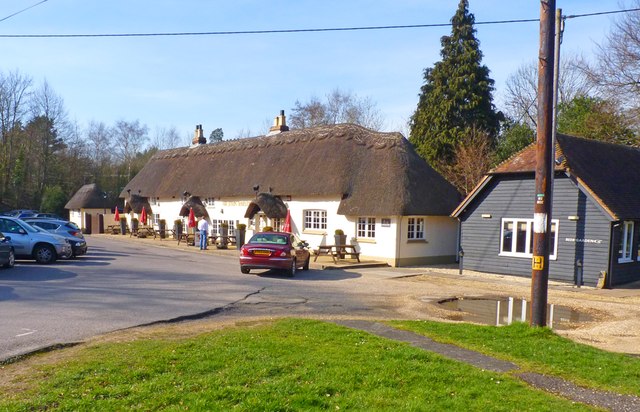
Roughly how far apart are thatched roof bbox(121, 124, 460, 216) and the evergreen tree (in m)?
9.96

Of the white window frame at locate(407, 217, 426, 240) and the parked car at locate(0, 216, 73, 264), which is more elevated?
the white window frame at locate(407, 217, 426, 240)

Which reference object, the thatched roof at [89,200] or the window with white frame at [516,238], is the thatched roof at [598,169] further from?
the thatched roof at [89,200]

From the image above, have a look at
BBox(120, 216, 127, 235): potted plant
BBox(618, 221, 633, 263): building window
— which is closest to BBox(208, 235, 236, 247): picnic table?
BBox(120, 216, 127, 235): potted plant

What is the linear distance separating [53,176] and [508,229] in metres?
56.4

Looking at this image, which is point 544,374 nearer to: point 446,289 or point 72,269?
point 446,289

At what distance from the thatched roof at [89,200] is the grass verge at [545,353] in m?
46.4

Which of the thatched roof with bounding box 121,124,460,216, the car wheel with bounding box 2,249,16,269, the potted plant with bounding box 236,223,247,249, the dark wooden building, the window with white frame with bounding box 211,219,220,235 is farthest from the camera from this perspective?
the window with white frame with bounding box 211,219,220,235

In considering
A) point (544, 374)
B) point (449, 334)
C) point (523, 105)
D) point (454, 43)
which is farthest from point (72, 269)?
point (523, 105)

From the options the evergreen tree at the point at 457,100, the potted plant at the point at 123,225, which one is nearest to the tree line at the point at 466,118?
the evergreen tree at the point at 457,100

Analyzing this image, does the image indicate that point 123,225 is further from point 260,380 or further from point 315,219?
point 260,380

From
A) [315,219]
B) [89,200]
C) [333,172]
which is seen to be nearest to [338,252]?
[315,219]

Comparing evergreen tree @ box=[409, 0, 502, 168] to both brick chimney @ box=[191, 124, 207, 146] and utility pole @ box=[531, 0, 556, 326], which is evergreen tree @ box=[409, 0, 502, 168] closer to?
brick chimney @ box=[191, 124, 207, 146]

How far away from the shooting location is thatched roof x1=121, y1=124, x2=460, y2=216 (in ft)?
85.9

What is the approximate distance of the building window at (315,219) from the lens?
28.5m
